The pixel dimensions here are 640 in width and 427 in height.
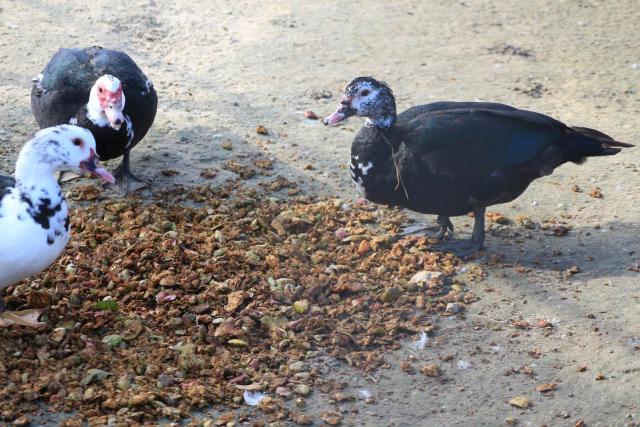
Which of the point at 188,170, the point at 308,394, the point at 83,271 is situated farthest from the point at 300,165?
the point at 308,394

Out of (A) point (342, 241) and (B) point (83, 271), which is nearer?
(B) point (83, 271)

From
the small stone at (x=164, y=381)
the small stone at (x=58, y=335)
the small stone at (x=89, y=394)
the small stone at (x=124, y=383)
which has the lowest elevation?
the small stone at (x=164, y=381)

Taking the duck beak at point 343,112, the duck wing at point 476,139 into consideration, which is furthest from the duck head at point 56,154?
the duck wing at point 476,139

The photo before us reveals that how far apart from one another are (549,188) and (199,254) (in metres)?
2.46

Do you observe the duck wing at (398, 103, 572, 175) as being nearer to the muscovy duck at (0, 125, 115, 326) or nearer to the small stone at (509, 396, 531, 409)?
the small stone at (509, 396, 531, 409)

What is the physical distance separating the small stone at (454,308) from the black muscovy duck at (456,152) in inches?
23.3

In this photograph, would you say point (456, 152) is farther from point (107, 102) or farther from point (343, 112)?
point (107, 102)

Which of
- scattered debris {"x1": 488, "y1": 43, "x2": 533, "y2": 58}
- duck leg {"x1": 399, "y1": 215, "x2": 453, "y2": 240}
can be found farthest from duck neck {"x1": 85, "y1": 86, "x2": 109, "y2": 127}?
scattered debris {"x1": 488, "y1": 43, "x2": 533, "y2": 58}

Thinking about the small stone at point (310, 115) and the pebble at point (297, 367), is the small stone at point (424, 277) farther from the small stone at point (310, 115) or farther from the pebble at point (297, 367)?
the small stone at point (310, 115)

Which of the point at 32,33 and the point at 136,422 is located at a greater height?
the point at 32,33

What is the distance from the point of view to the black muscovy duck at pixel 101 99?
17.7ft

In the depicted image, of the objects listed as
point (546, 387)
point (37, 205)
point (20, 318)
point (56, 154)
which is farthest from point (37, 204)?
point (546, 387)

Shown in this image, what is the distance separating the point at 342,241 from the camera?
5219 mm

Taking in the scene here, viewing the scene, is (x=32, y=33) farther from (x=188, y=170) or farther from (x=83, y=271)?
(x=83, y=271)
